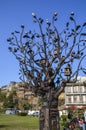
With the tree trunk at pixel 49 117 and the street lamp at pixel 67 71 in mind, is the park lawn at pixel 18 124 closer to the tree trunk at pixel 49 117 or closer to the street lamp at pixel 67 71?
the tree trunk at pixel 49 117

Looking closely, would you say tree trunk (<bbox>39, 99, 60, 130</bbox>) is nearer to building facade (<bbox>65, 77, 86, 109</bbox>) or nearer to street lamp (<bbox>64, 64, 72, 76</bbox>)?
street lamp (<bbox>64, 64, 72, 76</bbox>)

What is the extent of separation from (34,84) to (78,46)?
145 inches

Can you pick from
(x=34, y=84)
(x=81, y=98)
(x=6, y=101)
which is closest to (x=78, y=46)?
(x=34, y=84)

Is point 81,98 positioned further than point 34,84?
Yes

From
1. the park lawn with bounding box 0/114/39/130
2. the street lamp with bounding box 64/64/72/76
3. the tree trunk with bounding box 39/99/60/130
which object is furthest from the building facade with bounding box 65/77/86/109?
the street lamp with bounding box 64/64/72/76

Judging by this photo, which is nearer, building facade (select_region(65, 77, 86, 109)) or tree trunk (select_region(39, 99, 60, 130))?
tree trunk (select_region(39, 99, 60, 130))

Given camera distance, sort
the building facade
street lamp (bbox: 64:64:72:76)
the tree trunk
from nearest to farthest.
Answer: the tree trunk, street lamp (bbox: 64:64:72:76), the building facade

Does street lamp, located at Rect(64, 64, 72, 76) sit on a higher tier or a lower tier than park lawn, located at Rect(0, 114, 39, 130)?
higher

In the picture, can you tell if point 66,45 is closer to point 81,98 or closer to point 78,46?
point 78,46

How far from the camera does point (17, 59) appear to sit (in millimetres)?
23219

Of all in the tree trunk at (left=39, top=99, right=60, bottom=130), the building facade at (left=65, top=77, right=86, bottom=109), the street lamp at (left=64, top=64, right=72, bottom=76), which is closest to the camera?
the tree trunk at (left=39, top=99, right=60, bottom=130)

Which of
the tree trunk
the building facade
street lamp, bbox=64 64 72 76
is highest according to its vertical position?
the building facade

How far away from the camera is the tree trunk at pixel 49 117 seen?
20.2 metres

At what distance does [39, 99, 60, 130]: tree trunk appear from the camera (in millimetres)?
20219
